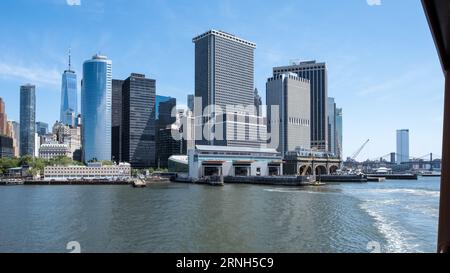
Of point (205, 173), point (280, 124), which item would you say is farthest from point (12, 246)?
point (280, 124)

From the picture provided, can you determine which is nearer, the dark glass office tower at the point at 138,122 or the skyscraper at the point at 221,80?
the skyscraper at the point at 221,80

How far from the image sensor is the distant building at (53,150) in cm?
5162

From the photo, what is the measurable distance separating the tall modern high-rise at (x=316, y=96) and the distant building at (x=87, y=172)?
2426cm

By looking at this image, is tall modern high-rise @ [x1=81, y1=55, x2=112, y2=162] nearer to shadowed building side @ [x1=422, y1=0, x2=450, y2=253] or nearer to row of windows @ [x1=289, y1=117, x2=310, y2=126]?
shadowed building side @ [x1=422, y1=0, x2=450, y2=253]

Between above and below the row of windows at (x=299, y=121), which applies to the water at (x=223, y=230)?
below

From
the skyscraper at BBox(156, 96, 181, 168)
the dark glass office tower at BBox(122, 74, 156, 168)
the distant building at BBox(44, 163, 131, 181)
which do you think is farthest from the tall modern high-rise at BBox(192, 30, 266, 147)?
the distant building at BBox(44, 163, 131, 181)

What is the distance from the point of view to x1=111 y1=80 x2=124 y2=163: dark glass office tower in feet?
191

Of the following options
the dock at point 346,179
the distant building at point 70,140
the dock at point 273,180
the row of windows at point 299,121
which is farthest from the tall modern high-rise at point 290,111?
the distant building at point 70,140

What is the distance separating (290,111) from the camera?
4759 cm

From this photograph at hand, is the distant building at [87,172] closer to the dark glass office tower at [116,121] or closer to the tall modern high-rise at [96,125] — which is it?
the tall modern high-rise at [96,125]

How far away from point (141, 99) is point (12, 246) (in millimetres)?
50880

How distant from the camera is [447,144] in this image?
7.29 feet

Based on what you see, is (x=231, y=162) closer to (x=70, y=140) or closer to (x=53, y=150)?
(x=70, y=140)
